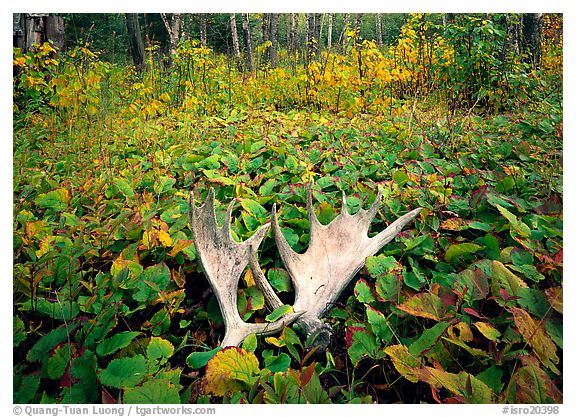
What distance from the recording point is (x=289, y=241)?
2.08m

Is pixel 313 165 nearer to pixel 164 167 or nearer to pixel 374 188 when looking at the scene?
pixel 374 188

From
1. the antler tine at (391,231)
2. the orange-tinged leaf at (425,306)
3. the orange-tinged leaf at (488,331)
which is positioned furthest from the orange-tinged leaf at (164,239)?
the orange-tinged leaf at (488,331)

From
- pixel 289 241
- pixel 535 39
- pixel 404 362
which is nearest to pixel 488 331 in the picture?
pixel 404 362

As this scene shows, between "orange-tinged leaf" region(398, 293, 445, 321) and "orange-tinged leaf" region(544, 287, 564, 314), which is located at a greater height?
"orange-tinged leaf" region(544, 287, 564, 314)

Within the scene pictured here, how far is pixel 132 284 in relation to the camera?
→ 1729 millimetres

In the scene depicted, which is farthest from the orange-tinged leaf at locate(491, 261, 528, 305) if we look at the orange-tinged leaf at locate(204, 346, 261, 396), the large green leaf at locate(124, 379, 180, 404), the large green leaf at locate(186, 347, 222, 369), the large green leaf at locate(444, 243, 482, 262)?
the large green leaf at locate(124, 379, 180, 404)

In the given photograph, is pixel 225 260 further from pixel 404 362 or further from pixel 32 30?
pixel 32 30

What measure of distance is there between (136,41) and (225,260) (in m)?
7.30

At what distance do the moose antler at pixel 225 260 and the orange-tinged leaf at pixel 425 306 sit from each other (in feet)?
1.41

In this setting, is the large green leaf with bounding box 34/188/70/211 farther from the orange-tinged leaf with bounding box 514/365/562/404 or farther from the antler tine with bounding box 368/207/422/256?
the orange-tinged leaf with bounding box 514/365/562/404

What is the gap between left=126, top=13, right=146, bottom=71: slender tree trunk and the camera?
295 inches

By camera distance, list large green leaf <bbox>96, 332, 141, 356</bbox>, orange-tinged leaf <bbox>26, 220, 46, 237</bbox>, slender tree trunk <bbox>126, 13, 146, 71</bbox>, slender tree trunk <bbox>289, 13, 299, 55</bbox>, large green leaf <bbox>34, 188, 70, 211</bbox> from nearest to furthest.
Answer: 1. large green leaf <bbox>96, 332, 141, 356</bbox>
2. orange-tinged leaf <bbox>26, 220, 46, 237</bbox>
3. large green leaf <bbox>34, 188, 70, 211</bbox>
4. slender tree trunk <bbox>289, 13, 299, 55</bbox>
5. slender tree trunk <bbox>126, 13, 146, 71</bbox>

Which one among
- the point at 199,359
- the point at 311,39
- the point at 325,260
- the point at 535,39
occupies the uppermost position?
the point at 311,39

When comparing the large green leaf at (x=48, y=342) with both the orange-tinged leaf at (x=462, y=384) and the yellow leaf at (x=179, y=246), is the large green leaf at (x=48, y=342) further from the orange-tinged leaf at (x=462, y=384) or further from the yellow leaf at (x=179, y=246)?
the orange-tinged leaf at (x=462, y=384)
